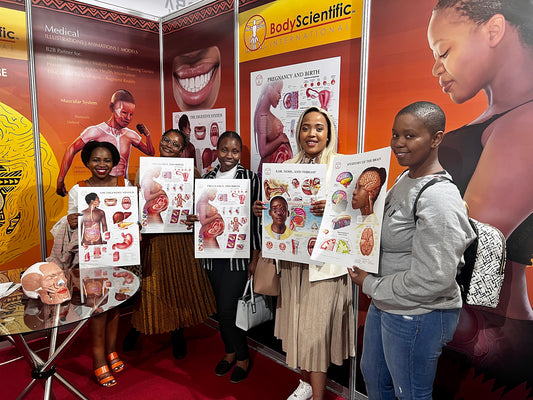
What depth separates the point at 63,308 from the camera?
1886mm

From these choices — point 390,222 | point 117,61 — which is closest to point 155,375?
point 390,222

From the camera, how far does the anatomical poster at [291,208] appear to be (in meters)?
2.01

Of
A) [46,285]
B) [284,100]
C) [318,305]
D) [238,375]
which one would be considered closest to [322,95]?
[284,100]

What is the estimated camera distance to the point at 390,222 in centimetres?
157

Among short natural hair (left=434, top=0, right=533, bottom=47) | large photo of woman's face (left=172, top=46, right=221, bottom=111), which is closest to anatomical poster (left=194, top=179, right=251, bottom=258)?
large photo of woman's face (left=172, top=46, right=221, bottom=111)

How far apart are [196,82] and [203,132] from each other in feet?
1.70

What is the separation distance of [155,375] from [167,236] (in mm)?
1141

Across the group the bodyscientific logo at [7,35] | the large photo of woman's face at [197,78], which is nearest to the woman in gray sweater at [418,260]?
the large photo of woman's face at [197,78]

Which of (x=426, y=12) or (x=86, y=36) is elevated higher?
(x=86, y=36)

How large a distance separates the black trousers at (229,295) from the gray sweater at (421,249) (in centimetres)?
129

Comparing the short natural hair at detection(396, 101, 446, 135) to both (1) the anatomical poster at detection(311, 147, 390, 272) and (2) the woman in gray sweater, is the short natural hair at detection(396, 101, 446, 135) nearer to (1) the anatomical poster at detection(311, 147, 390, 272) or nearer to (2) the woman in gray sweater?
(2) the woman in gray sweater

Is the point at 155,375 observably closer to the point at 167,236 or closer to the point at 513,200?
the point at 167,236

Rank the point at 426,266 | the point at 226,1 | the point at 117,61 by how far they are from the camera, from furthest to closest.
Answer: the point at 117,61 → the point at 226,1 → the point at 426,266

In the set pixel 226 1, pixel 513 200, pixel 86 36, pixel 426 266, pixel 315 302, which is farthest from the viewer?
pixel 86 36
